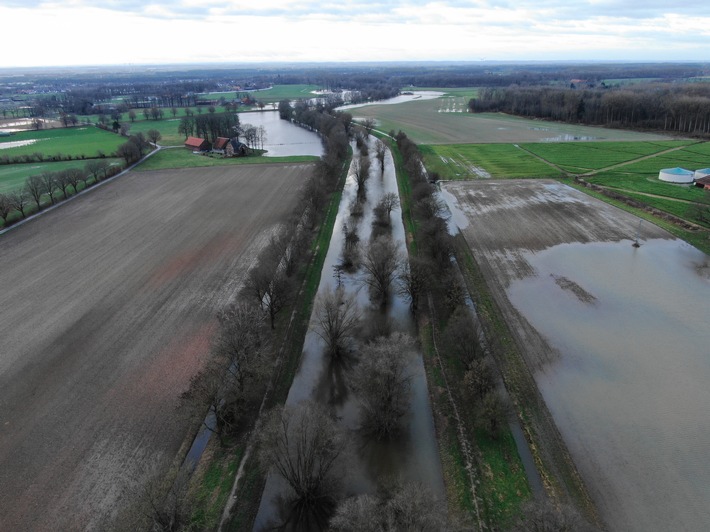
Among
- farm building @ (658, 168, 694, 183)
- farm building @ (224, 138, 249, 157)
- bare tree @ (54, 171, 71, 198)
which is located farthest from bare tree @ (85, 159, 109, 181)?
farm building @ (658, 168, 694, 183)

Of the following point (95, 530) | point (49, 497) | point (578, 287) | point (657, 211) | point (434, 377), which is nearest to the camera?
point (95, 530)

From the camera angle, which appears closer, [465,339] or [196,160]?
[465,339]

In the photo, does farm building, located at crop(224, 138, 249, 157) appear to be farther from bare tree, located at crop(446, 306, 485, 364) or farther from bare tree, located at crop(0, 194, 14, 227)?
bare tree, located at crop(446, 306, 485, 364)

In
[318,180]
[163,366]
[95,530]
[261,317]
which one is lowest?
[95,530]

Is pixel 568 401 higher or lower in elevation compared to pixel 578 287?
lower

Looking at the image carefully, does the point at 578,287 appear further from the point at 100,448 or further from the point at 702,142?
A: the point at 702,142

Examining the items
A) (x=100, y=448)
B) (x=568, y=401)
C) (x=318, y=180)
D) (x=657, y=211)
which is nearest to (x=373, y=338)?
(x=568, y=401)

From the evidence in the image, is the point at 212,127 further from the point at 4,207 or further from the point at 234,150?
the point at 4,207

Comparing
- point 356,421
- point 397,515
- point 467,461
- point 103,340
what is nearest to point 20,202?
point 103,340
